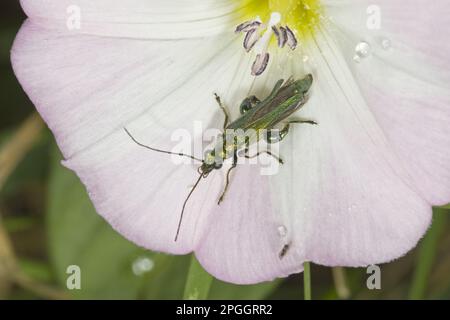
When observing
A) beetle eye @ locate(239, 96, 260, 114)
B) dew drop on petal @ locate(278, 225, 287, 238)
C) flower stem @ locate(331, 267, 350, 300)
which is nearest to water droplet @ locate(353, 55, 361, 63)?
beetle eye @ locate(239, 96, 260, 114)

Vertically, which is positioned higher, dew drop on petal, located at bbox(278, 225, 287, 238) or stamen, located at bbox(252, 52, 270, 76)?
stamen, located at bbox(252, 52, 270, 76)

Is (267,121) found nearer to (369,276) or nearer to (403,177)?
(403,177)

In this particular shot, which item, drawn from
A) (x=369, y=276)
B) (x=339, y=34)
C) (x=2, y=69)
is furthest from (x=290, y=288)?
(x=2, y=69)

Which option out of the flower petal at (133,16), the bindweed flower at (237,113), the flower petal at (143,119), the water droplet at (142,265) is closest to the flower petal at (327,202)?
the bindweed flower at (237,113)

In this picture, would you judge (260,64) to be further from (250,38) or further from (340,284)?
(340,284)

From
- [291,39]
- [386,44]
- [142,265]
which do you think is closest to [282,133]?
[291,39]

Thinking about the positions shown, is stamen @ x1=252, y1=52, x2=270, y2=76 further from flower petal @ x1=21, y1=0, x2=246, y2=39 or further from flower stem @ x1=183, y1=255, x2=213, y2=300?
flower stem @ x1=183, y1=255, x2=213, y2=300

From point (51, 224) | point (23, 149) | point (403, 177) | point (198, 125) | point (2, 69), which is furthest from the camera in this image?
point (2, 69)
